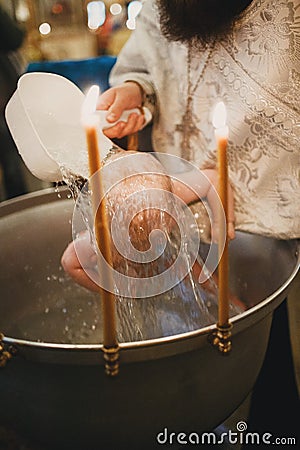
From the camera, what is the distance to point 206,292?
73cm

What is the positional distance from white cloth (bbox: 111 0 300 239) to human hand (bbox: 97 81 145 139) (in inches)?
1.2

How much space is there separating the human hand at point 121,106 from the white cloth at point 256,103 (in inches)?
1.2

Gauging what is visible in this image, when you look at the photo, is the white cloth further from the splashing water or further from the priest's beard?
the splashing water

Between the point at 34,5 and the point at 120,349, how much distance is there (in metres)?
2.87

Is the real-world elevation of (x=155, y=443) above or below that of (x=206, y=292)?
below

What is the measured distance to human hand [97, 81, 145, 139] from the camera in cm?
78

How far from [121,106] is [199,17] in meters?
0.17

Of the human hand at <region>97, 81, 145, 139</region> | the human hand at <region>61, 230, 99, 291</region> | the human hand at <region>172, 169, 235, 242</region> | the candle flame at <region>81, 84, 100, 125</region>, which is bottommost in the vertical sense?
the candle flame at <region>81, 84, 100, 125</region>

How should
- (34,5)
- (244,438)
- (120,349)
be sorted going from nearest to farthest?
1. (120,349)
2. (244,438)
3. (34,5)

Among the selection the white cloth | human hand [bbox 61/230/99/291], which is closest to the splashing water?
human hand [bbox 61/230/99/291]

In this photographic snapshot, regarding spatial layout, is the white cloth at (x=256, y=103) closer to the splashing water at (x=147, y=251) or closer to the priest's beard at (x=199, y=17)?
the priest's beard at (x=199, y=17)

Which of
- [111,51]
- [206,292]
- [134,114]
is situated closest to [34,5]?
[111,51]

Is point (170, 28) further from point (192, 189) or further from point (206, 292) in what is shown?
point (206, 292)

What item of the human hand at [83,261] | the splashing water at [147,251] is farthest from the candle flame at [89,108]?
the human hand at [83,261]
